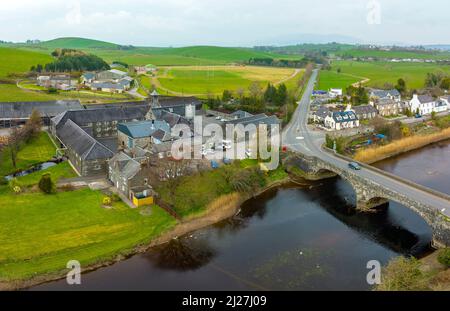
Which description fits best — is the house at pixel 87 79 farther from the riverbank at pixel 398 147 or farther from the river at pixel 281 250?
the river at pixel 281 250

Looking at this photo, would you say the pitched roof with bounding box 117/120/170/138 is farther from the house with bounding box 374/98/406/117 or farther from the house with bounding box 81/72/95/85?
the house with bounding box 81/72/95/85

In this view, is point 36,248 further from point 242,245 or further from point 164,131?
point 164,131

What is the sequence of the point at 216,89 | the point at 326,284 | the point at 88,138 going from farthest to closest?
the point at 216,89 < the point at 88,138 < the point at 326,284

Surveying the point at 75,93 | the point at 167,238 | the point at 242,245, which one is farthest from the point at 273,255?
the point at 75,93

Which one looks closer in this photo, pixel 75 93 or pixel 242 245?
pixel 242 245

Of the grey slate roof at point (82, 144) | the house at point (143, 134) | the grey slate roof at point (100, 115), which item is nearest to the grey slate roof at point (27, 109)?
the grey slate roof at point (100, 115)

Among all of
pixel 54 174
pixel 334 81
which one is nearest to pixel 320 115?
pixel 54 174

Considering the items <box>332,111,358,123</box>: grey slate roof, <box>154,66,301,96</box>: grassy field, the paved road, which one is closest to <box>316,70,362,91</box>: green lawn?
<box>154,66,301,96</box>: grassy field
